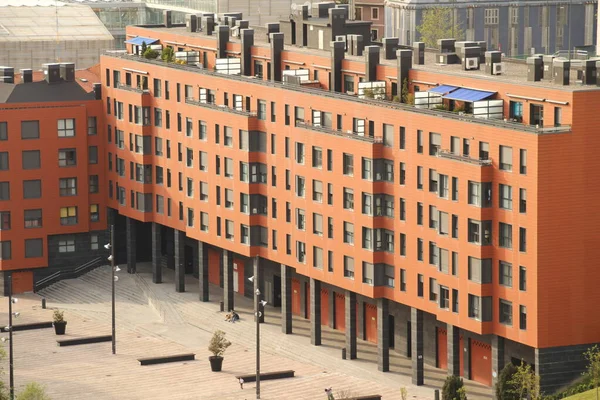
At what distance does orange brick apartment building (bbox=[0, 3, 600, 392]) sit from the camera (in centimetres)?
12556

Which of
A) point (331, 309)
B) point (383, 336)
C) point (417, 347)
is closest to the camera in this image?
point (417, 347)

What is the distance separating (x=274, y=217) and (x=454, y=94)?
25.1m

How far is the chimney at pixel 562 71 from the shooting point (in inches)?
5049

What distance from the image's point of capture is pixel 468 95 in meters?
134

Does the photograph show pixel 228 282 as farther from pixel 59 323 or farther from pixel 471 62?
pixel 471 62

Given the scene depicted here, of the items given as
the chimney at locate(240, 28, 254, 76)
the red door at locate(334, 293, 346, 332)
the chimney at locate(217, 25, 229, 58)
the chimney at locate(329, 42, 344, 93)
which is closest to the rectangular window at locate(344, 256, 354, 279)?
the red door at locate(334, 293, 346, 332)

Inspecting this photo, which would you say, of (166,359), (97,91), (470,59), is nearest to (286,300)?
(166,359)

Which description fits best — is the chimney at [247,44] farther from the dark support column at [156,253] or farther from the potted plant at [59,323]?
the potted plant at [59,323]

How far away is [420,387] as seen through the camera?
137 m

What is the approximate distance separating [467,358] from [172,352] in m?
27.2

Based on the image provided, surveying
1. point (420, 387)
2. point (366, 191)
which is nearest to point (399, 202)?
point (366, 191)

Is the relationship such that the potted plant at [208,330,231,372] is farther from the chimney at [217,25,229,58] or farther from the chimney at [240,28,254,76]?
the chimney at [217,25,229,58]

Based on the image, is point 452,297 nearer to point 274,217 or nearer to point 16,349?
point 274,217

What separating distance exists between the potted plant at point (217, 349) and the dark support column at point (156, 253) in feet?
98.3
